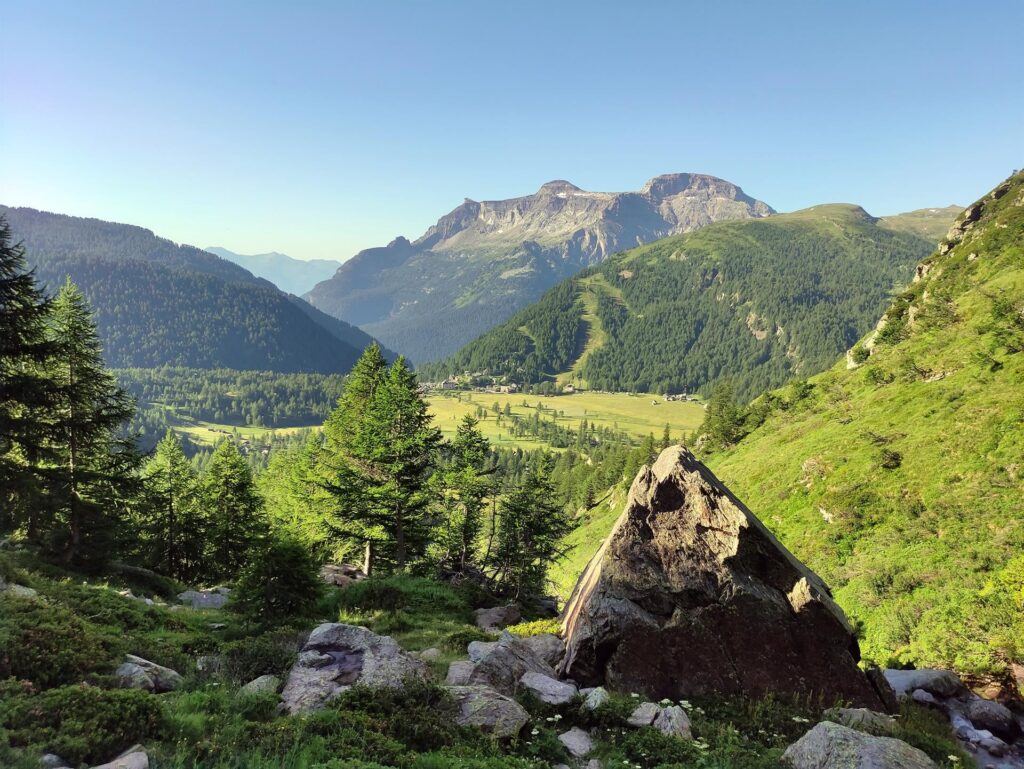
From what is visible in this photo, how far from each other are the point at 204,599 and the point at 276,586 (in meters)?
11.9

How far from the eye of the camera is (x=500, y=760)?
8.80 meters

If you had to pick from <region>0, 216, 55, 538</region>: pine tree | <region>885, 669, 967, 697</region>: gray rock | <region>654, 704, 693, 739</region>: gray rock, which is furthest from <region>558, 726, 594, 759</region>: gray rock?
<region>0, 216, 55, 538</region>: pine tree

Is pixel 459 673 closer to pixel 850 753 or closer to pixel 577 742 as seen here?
pixel 577 742

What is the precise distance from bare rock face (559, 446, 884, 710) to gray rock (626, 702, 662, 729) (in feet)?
7.40

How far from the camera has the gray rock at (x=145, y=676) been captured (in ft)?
33.8

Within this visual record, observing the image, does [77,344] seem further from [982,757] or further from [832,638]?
[982,757]

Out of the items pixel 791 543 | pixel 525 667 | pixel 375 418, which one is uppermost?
pixel 375 418

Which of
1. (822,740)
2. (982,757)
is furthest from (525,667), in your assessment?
(982,757)

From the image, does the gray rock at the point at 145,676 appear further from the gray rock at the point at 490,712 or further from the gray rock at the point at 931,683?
the gray rock at the point at 931,683

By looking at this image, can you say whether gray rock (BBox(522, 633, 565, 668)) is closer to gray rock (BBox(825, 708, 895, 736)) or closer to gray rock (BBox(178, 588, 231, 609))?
gray rock (BBox(825, 708, 895, 736))

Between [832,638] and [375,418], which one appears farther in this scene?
[375,418]

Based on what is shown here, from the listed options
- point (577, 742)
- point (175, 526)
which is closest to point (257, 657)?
point (577, 742)

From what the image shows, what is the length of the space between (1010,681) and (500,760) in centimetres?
1973

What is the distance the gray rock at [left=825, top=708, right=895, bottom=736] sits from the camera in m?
11.9
